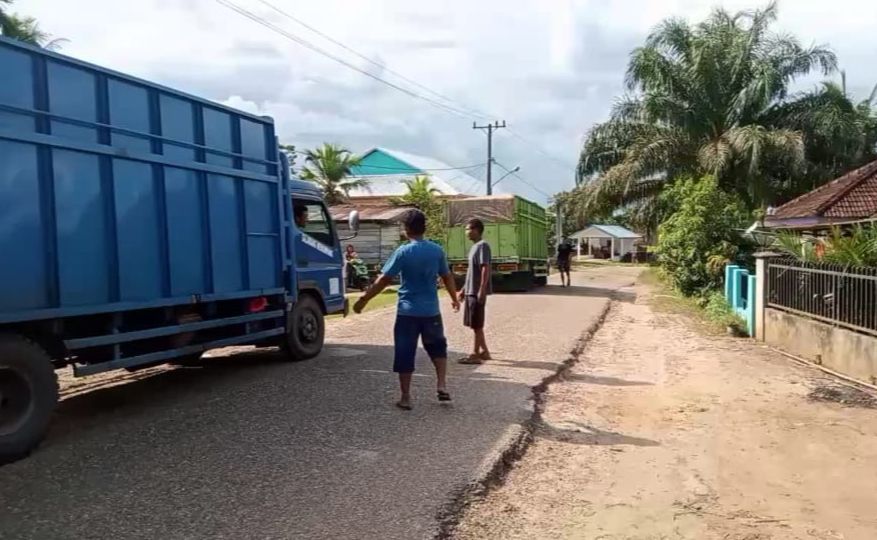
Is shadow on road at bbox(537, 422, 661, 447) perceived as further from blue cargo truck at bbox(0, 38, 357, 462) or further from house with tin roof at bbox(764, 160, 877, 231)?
house with tin roof at bbox(764, 160, 877, 231)

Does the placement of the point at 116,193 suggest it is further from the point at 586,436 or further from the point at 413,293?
the point at 586,436

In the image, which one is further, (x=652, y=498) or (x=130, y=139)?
(x=130, y=139)

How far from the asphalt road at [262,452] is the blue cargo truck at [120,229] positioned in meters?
0.54

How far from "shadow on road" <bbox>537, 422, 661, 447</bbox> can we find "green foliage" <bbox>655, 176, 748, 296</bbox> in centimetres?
1366

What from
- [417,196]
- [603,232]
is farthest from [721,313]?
[603,232]

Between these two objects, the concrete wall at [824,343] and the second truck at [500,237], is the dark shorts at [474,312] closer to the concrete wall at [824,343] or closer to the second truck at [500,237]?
the concrete wall at [824,343]

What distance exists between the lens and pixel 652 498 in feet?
16.6

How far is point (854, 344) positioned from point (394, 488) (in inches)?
269

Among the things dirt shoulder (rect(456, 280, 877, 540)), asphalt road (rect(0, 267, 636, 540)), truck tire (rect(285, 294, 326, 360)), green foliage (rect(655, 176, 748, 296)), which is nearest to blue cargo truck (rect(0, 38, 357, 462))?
truck tire (rect(285, 294, 326, 360))

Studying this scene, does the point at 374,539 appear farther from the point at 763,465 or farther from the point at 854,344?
the point at 854,344

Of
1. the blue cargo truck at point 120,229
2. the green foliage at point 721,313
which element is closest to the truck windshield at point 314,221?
the blue cargo truck at point 120,229

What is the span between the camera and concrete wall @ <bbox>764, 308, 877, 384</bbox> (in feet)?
29.8

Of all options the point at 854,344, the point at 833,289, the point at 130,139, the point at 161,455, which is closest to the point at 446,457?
the point at 161,455

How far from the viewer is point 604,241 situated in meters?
82.9
